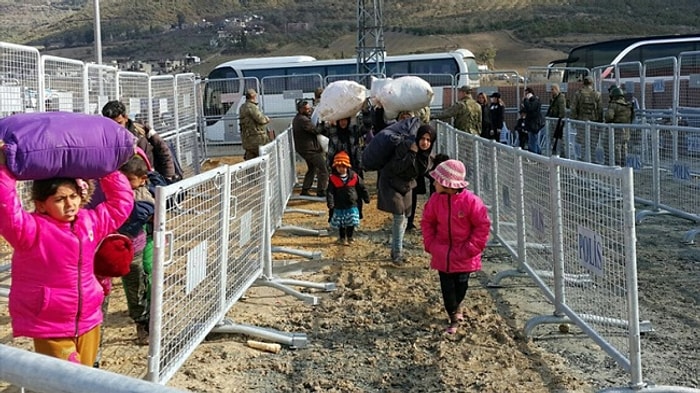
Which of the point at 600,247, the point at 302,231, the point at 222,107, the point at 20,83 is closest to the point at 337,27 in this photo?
the point at 222,107

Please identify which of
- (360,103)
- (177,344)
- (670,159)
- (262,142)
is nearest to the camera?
(177,344)

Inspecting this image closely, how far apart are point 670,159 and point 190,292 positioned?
26.1ft

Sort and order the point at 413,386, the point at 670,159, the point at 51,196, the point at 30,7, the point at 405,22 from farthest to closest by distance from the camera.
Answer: the point at 30,7
the point at 405,22
the point at 670,159
the point at 413,386
the point at 51,196

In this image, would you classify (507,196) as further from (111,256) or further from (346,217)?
(111,256)

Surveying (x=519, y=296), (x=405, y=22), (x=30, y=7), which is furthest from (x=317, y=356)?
(x=30, y=7)

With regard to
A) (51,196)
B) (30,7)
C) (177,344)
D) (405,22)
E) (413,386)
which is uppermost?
(30,7)

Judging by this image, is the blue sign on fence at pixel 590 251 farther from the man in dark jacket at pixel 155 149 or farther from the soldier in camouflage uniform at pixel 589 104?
the soldier in camouflage uniform at pixel 589 104

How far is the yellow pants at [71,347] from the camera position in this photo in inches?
148

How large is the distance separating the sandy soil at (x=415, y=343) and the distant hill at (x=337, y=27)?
67.0 m

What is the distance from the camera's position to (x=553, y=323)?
19.5ft

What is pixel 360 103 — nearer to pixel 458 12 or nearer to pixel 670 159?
pixel 670 159

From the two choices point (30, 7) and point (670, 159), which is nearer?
point (670, 159)

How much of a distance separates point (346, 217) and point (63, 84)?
12.0ft

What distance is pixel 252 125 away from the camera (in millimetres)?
14227
